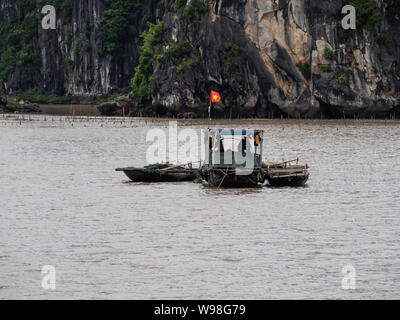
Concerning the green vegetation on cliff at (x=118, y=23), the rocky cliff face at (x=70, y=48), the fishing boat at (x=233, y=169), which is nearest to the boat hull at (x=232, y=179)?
the fishing boat at (x=233, y=169)

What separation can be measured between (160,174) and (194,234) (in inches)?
390

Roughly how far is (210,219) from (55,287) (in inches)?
291

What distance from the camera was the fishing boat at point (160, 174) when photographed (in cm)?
2884

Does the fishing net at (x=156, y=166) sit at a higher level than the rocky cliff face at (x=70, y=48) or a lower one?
lower

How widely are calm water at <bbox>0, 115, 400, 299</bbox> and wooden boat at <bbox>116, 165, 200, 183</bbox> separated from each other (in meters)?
0.64

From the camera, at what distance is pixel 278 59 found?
6712 centimetres

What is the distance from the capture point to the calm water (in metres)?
14.8

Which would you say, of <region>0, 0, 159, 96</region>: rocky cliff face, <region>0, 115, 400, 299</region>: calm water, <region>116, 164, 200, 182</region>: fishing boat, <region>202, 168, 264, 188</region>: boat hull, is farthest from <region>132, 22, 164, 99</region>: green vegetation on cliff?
<region>202, 168, 264, 188</region>: boat hull

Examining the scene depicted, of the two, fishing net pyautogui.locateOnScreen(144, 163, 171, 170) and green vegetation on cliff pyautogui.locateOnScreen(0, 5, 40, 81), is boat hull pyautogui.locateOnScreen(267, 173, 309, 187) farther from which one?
green vegetation on cliff pyautogui.locateOnScreen(0, 5, 40, 81)

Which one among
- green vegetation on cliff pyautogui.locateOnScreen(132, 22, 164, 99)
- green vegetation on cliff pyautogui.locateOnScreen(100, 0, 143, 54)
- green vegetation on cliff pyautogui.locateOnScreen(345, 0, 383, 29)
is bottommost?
green vegetation on cliff pyautogui.locateOnScreen(132, 22, 164, 99)

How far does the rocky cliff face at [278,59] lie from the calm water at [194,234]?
31.4m

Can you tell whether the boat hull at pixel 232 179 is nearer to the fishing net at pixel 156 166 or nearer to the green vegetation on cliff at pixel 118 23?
the fishing net at pixel 156 166
